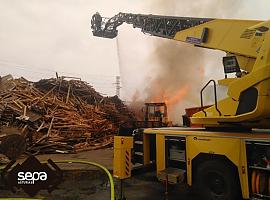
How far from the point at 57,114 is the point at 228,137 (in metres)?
12.0

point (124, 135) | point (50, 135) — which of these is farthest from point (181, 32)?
point (50, 135)

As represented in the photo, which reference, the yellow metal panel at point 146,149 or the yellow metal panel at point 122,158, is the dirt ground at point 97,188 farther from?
the yellow metal panel at point 122,158

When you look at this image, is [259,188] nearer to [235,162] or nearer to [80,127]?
[235,162]

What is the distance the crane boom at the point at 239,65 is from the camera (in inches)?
237

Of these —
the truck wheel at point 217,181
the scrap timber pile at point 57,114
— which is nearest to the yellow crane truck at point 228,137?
A: the truck wheel at point 217,181

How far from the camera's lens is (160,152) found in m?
7.92

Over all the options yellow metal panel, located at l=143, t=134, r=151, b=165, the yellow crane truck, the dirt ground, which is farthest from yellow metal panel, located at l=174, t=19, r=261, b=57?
the dirt ground

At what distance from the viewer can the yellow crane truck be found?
19.8 ft

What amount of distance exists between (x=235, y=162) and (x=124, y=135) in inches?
112

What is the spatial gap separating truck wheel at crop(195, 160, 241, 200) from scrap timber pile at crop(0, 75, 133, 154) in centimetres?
882

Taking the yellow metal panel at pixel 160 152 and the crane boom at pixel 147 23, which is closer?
the yellow metal panel at pixel 160 152

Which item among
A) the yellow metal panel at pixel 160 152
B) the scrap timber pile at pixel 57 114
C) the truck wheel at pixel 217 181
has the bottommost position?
the truck wheel at pixel 217 181

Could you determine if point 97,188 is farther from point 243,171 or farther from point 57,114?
point 57,114

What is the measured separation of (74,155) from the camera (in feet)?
45.6
